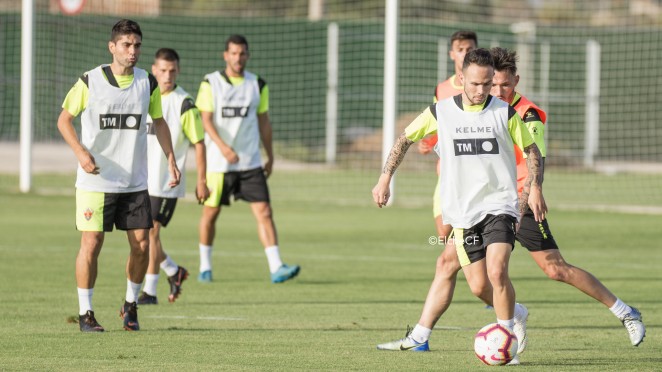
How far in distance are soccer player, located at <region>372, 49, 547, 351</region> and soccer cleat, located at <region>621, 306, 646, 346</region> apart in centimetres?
133

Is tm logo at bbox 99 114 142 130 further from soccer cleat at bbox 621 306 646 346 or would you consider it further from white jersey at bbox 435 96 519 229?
soccer cleat at bbox 621 306 646 346

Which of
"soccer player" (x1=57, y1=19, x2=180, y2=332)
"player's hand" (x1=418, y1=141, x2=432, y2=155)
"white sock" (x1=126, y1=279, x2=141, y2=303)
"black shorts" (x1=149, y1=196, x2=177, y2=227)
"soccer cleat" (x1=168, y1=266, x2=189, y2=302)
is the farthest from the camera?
"black shorts" (x1=149, y1=196, x2=177, y2=227)

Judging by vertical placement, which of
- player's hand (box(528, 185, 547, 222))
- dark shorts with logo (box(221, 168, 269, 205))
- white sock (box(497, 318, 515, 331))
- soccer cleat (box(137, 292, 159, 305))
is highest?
player's hand (box(528, 185, 547, 222))

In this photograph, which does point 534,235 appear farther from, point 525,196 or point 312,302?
point 312,302

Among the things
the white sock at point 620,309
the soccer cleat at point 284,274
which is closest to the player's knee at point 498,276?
the white sock at point 620,309

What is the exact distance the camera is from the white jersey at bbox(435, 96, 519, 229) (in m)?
7.49

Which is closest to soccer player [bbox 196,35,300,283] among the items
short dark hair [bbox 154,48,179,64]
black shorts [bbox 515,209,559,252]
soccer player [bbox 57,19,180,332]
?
short dark hair [bbox 154,48,179,64]

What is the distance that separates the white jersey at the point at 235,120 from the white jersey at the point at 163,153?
1283 millimetres

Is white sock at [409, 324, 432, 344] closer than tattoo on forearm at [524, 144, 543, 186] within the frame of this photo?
No

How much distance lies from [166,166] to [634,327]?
492 centimetres

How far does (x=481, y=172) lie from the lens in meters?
7.53

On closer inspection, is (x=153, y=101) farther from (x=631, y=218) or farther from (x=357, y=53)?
(x=357, y=53)

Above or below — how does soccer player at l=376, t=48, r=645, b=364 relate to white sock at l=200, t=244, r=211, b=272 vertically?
above

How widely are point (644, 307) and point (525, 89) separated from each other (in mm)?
23475
